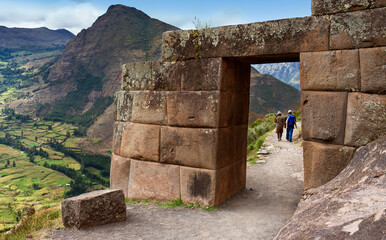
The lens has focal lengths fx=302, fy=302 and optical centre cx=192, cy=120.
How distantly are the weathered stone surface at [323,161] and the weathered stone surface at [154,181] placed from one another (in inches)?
90.8

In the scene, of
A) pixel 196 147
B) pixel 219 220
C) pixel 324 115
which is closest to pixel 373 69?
pixel 324 115

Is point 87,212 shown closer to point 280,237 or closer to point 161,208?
point 161,208

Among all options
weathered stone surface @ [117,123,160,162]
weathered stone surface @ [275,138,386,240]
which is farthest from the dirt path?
weathered stone surface @ [275,138,386,240]

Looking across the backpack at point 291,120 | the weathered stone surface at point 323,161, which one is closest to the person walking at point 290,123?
the backpack at point 291,120

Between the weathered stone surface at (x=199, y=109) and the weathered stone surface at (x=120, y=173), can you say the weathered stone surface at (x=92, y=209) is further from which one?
the weathered stone surface at (x=199, y=109)

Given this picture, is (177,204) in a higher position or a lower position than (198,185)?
lower

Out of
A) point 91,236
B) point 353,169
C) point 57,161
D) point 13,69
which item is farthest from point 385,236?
point 13,69

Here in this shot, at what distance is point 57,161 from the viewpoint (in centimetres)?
7912

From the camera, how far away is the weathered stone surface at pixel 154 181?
18.7 feet

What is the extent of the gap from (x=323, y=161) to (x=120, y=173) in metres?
3.98

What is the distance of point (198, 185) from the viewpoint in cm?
545

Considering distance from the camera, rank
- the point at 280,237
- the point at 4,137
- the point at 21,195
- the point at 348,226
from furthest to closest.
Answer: the point at 4,137
the point at 21,195
the point at 280,237
the point at 348,226

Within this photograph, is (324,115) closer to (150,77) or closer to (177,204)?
(177,204)

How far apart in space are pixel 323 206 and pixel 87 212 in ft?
10.7
